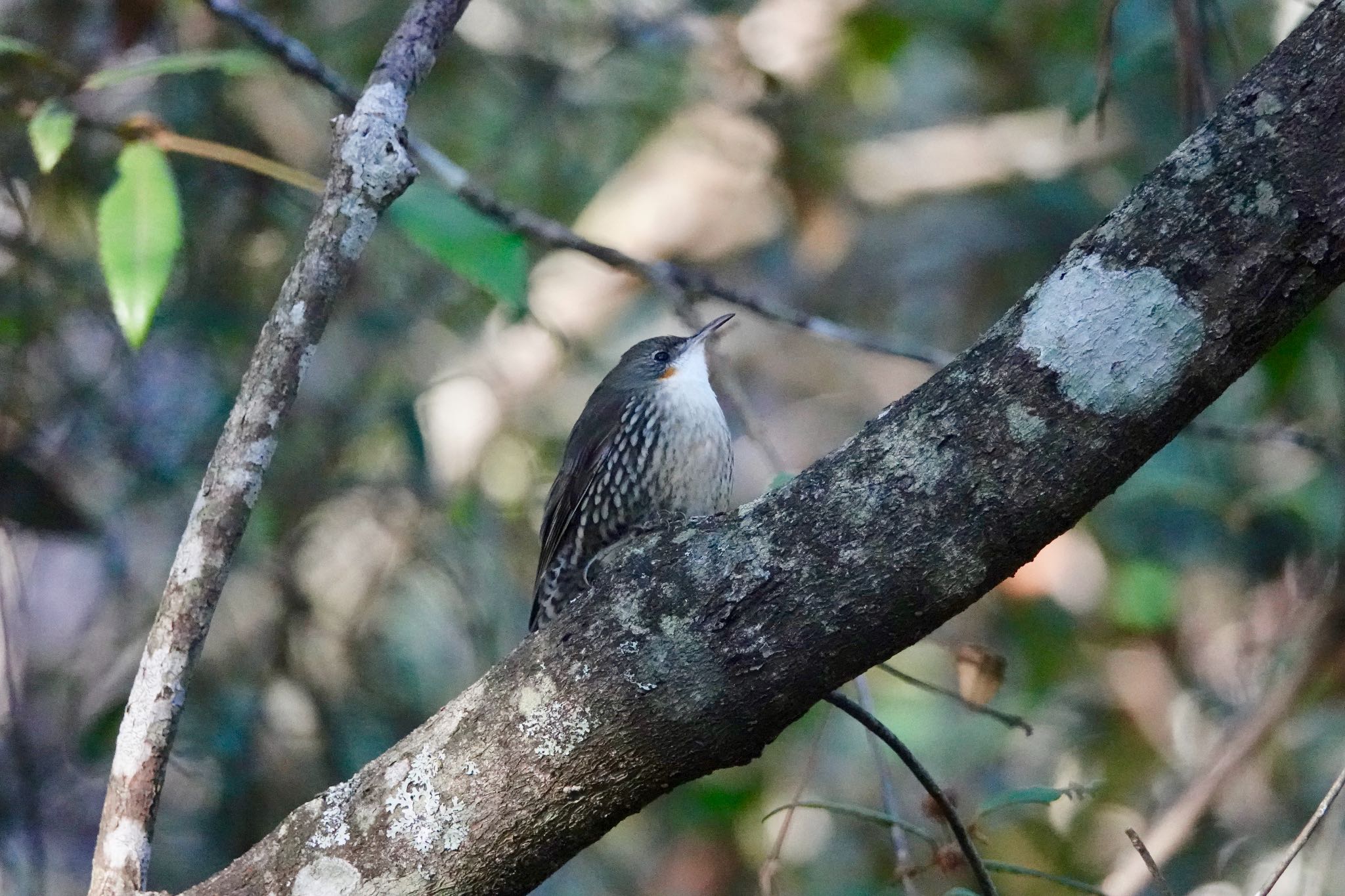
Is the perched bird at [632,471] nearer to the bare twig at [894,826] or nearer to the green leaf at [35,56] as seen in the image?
the bare twig at [894,826]

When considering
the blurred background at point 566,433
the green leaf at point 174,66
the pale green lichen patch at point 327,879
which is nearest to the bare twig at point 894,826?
the blurred background at point 566,433

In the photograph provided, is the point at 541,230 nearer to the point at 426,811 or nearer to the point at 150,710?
the point at 150,710

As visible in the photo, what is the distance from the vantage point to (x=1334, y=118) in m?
1.60

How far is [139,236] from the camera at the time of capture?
2422 mm

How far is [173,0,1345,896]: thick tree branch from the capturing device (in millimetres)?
1628

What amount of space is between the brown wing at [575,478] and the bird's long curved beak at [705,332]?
0.91 feet

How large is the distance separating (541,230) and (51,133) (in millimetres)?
1275

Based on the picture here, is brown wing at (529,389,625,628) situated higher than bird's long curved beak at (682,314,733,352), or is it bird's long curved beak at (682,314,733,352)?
bird's long curved beak at (682,314,733,352)

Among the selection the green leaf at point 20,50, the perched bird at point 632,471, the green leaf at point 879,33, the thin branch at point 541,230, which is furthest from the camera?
the green leaf at point 879,33

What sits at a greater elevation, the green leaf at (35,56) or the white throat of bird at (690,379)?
the green leaf at (35,56)

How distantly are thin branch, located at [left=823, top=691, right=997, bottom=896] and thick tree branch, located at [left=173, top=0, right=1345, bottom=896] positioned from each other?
0.33 m

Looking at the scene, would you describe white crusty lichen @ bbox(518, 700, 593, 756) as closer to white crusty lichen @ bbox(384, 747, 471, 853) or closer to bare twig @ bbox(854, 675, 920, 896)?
white crusty lichen @ bbox(384, 747, 471, 853)

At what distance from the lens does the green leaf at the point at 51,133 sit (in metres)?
2.40

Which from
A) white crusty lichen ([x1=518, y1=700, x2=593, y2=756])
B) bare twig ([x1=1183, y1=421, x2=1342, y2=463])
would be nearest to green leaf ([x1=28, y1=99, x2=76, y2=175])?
white crusty lichen ([x1=518, y1=700, x2=593, y2=756])
